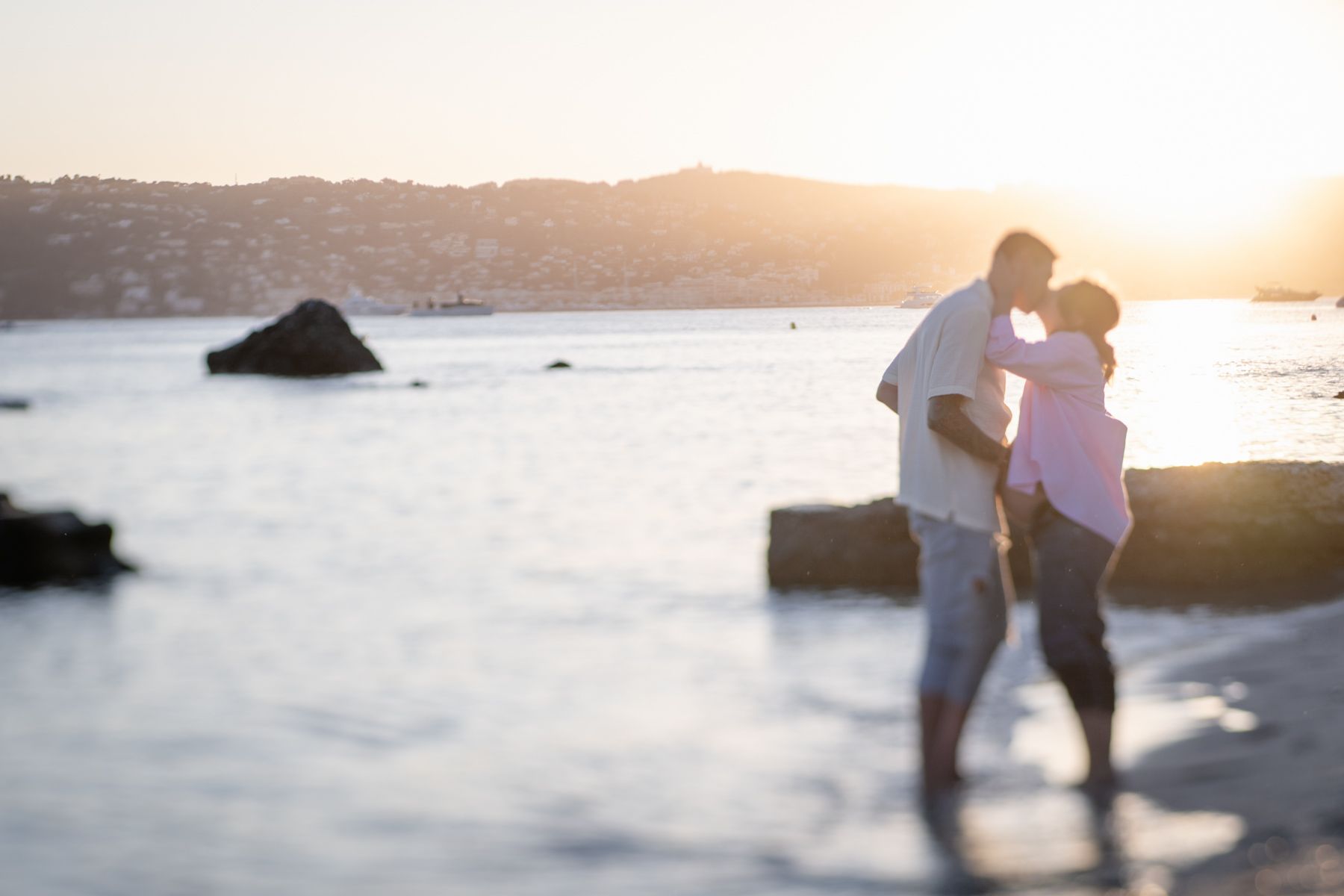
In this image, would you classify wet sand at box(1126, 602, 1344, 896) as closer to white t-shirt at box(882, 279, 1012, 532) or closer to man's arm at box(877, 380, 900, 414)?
white t-shirt at box(882, 279, 1012, 532)

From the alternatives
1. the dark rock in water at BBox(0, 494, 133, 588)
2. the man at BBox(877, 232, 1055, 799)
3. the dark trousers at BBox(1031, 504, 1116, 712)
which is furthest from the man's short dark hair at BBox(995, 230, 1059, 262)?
A: the dark rock in water at BBox(0, 494, 133, 588)

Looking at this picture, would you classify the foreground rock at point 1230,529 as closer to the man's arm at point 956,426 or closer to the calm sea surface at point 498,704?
the calm sea surface at point 498,704

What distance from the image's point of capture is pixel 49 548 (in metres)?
10.5

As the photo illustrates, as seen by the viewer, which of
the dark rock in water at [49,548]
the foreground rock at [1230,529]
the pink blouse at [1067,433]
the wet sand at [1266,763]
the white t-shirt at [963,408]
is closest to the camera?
the wet sand at [1266,763]

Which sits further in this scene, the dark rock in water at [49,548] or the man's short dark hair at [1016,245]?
the dark rock in water at [49,548]

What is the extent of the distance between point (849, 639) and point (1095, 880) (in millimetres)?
3905

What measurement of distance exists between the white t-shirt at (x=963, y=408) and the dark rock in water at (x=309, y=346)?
1769 inches

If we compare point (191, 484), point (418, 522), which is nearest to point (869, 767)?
point (418, 522)

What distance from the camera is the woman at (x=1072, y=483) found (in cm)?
475

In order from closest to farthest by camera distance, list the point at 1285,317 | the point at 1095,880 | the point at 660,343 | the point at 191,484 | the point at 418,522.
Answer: the point at 1095,880
the point at 418,522
the point at 191,484
the point at 660,343
the point at 1285,317

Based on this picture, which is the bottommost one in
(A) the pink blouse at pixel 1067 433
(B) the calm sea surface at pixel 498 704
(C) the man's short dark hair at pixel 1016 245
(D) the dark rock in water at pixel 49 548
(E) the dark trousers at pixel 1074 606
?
(B) the calm sea surface at pixel 498 704

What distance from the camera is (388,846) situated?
488cm

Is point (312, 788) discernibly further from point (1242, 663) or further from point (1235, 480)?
point (1235, 480)

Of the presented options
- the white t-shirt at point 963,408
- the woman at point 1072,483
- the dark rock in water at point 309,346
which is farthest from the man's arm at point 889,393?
the dark rock in water at point 309,346
